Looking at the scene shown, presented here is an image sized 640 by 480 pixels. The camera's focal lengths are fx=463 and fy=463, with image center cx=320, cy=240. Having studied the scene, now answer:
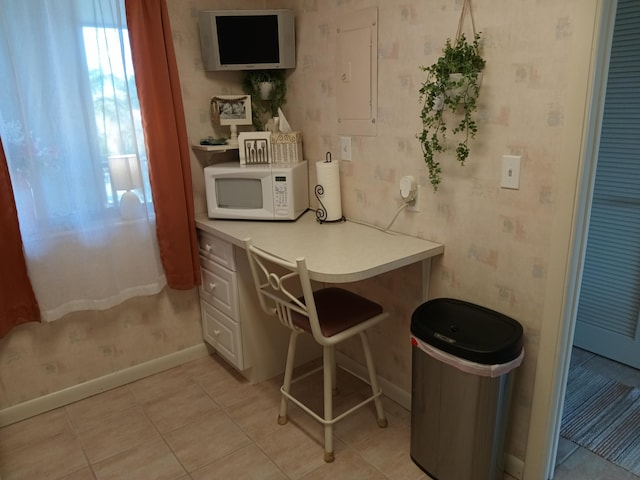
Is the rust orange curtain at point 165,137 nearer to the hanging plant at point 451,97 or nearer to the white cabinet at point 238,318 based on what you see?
the white cabinet at point 238,318

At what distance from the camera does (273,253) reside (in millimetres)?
1919

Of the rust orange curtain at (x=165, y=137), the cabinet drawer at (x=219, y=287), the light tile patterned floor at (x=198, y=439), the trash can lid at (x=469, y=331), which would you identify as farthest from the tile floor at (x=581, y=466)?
the rust orange curtain at (x=165, y=137)

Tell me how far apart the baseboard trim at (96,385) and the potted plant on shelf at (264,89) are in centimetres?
144

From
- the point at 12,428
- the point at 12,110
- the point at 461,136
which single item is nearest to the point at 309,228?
the point at 461,136

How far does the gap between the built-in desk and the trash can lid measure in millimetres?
225

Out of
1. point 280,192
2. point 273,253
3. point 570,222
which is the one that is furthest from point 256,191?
point 570,222

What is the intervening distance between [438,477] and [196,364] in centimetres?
155

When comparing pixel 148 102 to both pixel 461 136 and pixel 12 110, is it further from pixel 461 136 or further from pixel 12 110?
pixel 461 136

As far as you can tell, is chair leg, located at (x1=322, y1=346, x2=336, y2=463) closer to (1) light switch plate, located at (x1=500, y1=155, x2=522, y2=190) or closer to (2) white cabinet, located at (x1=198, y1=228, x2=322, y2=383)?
(2) white cabinet, located at (x1=198, y1=228, x2=322, y2=383)

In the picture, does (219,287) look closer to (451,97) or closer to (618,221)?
(451,97)

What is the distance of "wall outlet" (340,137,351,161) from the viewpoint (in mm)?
2312

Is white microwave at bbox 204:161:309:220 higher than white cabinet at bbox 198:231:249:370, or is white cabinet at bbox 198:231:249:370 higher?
white microwave at bbox 204:161:309:220

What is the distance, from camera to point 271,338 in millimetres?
2537

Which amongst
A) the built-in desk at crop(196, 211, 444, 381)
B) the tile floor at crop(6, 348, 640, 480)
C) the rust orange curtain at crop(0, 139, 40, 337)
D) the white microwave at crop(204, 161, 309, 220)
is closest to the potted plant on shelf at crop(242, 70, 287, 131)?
the white microwave at crop(204, 161, 309, 220)
